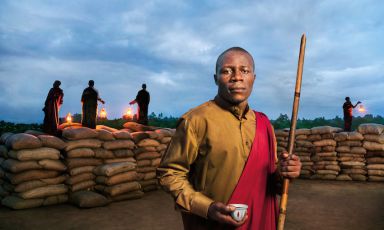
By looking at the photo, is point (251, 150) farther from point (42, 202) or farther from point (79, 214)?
point (42, 202)

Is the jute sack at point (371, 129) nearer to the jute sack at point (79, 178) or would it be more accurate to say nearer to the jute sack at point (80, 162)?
the jute sack at point (80, 162)

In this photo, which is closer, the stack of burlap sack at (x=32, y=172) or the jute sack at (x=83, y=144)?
the stack of burlap sack at (x=32, y=172)

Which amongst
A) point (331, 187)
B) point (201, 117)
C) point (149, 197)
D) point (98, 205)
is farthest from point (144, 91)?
point (201, 117)

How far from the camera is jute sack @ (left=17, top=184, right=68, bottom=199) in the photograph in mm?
5414

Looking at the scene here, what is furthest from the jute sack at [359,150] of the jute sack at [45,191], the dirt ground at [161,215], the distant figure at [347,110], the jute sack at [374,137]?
the jute sack at [45,191]

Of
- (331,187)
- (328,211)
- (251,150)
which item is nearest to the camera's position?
(251,150)

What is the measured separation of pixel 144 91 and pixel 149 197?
383cm

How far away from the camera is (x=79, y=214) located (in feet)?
17.2

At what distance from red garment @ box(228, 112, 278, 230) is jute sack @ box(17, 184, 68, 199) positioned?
188 inches

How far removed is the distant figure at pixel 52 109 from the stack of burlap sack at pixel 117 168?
117 cm

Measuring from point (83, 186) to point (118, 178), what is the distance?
0.62 m

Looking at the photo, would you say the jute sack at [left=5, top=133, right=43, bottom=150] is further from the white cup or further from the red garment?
the white cup

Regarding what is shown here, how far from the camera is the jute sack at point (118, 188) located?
6.04 m

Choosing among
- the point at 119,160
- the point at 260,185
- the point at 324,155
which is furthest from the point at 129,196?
the point at 324,155
